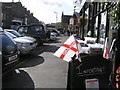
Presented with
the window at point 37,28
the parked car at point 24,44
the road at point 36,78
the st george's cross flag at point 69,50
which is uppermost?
the window at point 37,28

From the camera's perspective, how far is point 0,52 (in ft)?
22.9

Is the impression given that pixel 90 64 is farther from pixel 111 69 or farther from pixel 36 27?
pixel 36 27

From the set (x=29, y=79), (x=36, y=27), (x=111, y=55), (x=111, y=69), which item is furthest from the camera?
(x=36, y=27)

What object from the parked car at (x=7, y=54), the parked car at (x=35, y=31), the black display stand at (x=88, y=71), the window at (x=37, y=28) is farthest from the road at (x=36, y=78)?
the window at (x=37, y=28)

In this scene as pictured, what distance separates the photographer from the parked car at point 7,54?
7.11 metres

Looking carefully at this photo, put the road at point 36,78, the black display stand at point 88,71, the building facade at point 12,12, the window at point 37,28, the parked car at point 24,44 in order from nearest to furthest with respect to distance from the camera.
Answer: the black display stand at point 88,71
the road at point 36,78
the parked car at point 24,44
the window at point 37,28
the building facade at point 12,12

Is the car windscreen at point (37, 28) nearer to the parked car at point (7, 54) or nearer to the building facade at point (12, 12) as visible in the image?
the parked car at point (7, 54)

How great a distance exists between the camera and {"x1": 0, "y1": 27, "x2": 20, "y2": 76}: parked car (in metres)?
7.11

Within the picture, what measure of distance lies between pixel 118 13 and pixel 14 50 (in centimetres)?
446

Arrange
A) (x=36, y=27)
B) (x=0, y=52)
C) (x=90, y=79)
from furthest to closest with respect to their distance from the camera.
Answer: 1. (x=36, y=27)
2. (x=0, y=52)
3. (x=90, y=79)

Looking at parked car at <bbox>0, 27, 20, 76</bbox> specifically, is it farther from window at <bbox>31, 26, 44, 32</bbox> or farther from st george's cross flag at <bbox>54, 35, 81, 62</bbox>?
window at <bbox>31, 26, 44, 32</bbox>

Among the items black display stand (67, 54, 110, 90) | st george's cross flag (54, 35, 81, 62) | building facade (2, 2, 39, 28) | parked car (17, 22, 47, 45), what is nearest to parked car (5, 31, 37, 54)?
parked car (17, 22, 47, 45)

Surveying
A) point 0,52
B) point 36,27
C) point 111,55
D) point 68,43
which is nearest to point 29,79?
point 0,52

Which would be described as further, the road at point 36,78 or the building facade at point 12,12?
the building facade at point 12,12
